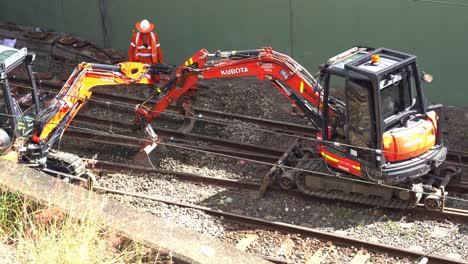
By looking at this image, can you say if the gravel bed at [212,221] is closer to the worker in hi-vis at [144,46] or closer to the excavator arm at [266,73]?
the excavator arm at [266,73]

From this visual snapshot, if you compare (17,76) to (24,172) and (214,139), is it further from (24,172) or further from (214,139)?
(24,172)

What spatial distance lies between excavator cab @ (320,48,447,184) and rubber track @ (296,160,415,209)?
1.80ft

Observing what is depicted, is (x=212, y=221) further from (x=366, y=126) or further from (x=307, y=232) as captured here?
(x=366, y=126)

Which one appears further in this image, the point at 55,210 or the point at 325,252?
the point at 325,252

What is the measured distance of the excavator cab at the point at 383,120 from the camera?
36.3 ft

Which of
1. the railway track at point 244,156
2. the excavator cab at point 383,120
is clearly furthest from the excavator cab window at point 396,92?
the railway track at point 244,156

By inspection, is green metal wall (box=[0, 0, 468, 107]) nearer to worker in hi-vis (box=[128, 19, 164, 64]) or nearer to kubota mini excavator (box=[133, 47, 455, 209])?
worker in hi-vis (box=[128, 19, 164, 64])

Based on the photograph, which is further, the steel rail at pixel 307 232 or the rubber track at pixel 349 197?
the rubber track at pixel 349 197

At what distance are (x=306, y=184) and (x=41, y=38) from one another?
10.8m

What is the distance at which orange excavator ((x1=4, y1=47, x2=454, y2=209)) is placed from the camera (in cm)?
1123

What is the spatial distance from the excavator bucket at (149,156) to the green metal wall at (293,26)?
5.15 metres

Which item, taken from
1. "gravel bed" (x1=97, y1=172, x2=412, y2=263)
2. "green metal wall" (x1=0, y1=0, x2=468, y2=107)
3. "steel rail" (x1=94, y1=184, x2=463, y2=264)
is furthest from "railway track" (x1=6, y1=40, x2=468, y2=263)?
"green metal wall" (x1=0, y1=0, x2=468, y2=107)

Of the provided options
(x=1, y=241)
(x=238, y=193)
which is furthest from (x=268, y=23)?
(x=1, y=241)

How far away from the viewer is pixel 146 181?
13422 mm
